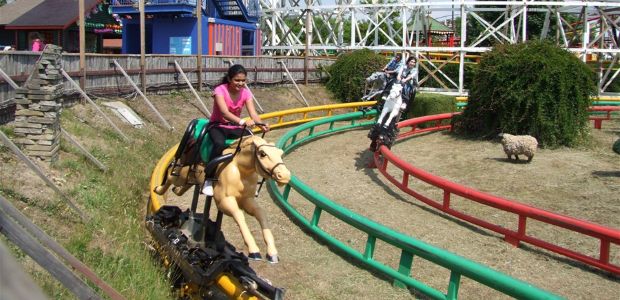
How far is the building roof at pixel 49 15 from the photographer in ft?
117

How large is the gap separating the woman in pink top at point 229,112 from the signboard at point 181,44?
21619 mm

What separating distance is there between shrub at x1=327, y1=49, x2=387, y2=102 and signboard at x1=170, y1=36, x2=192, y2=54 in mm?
6398

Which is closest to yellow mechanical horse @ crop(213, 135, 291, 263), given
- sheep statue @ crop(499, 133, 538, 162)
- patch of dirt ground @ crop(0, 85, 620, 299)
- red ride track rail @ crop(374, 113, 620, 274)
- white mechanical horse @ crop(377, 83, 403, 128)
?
patch of dirt ground @ crop(0, 85, 620, 299)

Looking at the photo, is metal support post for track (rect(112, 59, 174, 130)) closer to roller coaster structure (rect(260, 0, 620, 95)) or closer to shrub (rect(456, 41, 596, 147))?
shrub (rect(456, 41, 596, 147))

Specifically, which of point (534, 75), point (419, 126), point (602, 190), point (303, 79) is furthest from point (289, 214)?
point (303, 79)

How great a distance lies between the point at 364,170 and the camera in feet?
40.8

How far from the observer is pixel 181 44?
27.2 meters

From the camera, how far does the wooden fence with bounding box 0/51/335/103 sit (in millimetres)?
10352

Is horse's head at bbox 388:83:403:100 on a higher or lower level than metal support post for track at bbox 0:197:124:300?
higher

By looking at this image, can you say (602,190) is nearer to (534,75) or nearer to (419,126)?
(534,75)

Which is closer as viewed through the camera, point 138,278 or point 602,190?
point 138,278

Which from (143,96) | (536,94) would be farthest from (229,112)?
(536,94)

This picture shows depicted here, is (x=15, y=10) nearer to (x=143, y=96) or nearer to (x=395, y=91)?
(x=143, y=96)

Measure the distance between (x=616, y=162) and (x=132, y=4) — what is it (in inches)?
841
